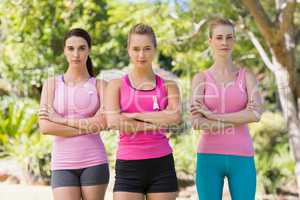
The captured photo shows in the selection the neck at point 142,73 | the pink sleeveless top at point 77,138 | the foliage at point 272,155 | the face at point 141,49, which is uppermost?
the face at point 141,49

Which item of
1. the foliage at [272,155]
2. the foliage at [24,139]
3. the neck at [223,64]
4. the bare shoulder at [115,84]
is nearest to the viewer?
the bare shoulder at [115,84]

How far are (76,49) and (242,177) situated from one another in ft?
4.26

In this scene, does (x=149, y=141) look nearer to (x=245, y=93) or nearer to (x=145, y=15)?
(x=245, y=93)

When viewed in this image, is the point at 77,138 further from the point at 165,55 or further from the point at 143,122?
the point at 165,55

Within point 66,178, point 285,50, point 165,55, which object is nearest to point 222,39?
point 66,178

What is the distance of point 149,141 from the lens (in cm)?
328

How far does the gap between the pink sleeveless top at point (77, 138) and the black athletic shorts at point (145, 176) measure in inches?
10.2

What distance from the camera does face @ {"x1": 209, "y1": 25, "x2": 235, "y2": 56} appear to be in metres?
3.53

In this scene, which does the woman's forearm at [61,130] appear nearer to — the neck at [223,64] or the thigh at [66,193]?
the thigh at [66,193]

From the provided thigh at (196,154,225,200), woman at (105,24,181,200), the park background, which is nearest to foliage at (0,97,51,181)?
the park background

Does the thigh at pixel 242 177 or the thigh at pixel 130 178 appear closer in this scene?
the thigh at pixel 130 178

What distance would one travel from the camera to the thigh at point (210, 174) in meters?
3.49

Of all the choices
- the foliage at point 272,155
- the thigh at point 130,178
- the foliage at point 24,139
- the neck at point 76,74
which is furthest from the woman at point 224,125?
the foliage at point 272,155

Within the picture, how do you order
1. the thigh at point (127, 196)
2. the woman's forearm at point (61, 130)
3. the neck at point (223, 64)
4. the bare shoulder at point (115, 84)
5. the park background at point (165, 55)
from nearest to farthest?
the thigh at point (127, 196), the bare shoulder at point (115, 84), the woman's forearm at point (61, 130), the neck at point (223, 64), the park background at point (165, 55)
